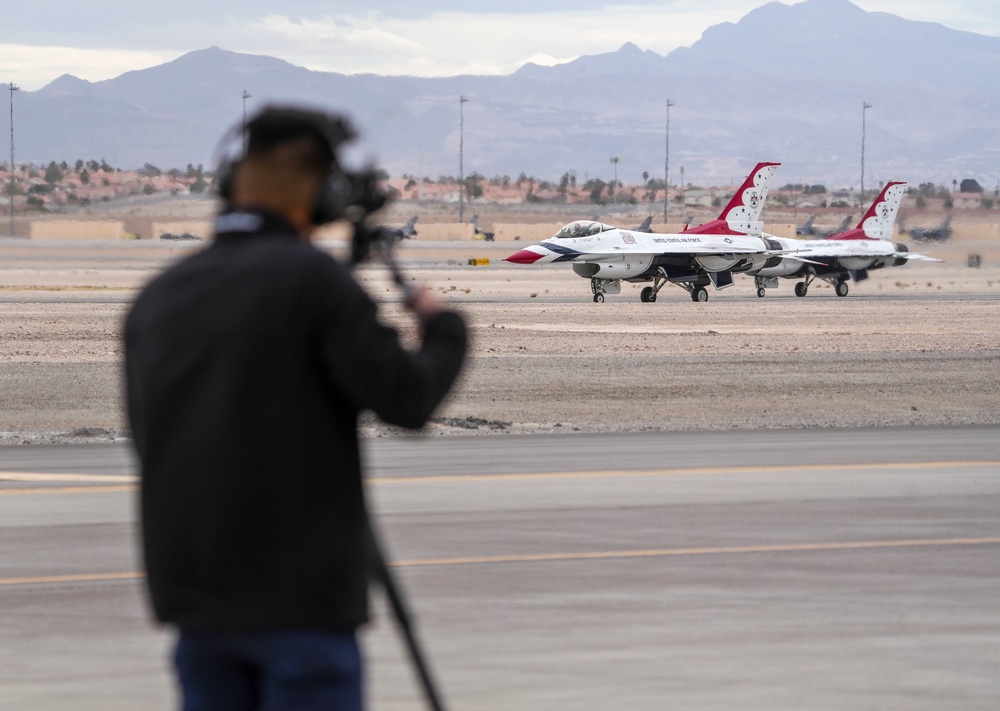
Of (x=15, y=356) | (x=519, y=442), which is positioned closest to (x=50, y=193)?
(x=15, y=356)

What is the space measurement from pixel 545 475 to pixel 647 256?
42513mm

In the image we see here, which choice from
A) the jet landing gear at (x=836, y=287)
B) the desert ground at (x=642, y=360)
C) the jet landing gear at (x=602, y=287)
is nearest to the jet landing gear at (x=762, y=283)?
the desert ground at (x=642, y=360)

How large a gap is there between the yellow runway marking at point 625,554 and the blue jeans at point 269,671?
5.57 m

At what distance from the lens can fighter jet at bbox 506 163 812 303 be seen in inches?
2143

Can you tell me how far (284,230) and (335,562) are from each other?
2.39 feet

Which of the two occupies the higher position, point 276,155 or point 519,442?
point 276,155

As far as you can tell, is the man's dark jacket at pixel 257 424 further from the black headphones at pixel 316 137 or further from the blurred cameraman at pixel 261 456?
the black headphones at pixel 316 137

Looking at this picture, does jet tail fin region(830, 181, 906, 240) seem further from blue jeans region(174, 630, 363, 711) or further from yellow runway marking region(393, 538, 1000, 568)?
blue jeans region(174, 630, 363, 711)

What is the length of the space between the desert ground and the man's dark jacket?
84 centimetres

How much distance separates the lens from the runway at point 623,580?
654cm

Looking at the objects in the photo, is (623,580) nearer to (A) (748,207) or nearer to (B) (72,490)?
(B) (72,490)

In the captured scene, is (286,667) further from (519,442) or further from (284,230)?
(519,442)

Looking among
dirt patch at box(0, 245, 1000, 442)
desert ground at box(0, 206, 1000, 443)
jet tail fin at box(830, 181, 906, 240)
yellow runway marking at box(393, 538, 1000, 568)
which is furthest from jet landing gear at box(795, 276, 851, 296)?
yellow runway marking at box(393, 538, 1000, 568)

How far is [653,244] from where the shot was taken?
55781 millimetres
